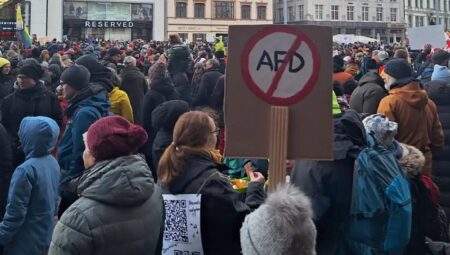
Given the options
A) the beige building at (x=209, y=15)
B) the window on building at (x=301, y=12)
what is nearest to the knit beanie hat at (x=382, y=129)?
the beige building at (x=209, y=15)

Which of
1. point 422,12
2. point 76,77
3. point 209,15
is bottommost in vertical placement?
point 76,77

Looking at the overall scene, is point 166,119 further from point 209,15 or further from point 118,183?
point 209,15

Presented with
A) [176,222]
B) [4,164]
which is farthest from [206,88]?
[176,222]

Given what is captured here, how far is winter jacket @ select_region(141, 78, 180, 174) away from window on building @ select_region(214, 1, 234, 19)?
198 ft

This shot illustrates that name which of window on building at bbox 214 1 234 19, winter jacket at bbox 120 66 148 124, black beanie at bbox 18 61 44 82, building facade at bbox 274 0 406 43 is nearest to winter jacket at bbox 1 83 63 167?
black beanie at bbox 18 61 44 82

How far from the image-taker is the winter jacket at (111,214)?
102 inches

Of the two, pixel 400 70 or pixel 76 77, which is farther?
pixel 400 70

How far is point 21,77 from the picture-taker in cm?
588

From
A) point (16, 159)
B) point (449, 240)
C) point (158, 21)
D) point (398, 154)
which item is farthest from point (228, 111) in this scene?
point (158, 21)

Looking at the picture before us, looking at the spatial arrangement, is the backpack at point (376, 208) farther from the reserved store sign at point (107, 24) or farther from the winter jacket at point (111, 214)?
the reserved store sign at point (107, 24)

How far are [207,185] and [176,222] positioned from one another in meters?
0.30

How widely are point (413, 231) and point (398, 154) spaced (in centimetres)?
48

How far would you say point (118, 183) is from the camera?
2662 mm

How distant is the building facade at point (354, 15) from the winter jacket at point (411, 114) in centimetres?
7022
